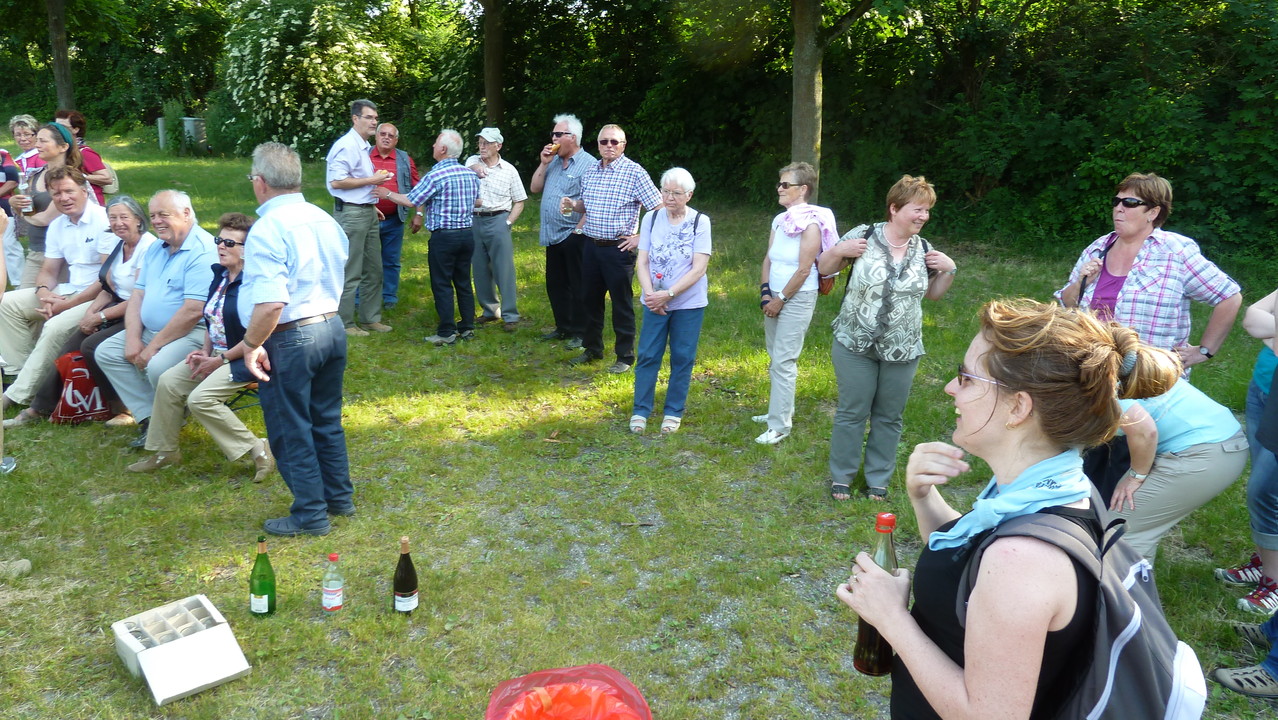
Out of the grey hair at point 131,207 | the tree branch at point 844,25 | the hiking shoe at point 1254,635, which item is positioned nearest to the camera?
the hiking shoe at point 1254,635

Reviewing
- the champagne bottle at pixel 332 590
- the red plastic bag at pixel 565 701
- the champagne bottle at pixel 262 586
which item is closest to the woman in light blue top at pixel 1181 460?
the red plastic bag at pixel 565 701

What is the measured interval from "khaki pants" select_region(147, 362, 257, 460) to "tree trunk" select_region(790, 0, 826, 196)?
25.0ft

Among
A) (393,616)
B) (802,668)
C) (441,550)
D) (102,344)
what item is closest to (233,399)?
(102,344)

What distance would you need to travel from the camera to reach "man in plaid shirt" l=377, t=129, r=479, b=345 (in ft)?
27.1

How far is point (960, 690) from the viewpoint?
5.98 ft

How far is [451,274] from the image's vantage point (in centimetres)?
851

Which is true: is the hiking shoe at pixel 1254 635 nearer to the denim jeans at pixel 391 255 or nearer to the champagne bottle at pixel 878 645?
the champagne bottle at pixel 878 645

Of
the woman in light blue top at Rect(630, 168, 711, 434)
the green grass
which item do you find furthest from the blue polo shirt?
the woman in light blue top at Rect(630, 168, 711, 434)

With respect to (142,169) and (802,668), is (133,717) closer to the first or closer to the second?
(802,668)

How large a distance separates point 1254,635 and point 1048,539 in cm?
323

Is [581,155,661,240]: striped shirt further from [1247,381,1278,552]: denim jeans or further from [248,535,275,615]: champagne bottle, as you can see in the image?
[1247,381,1278,552]: denim jeans

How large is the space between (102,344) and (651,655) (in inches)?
178

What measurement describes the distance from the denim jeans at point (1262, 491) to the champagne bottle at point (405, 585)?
12.7 feet

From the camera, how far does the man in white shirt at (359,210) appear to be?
27.2 ft
